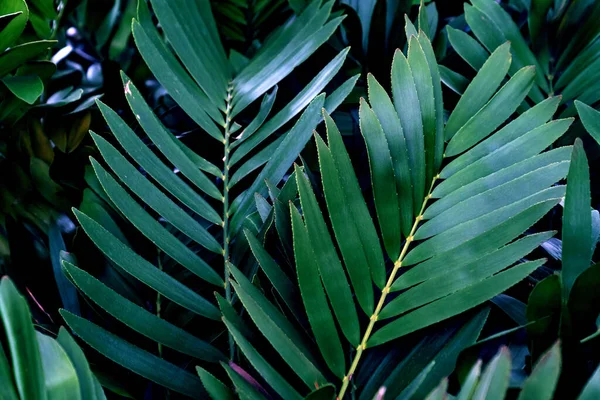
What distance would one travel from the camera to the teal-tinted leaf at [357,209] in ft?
1.50

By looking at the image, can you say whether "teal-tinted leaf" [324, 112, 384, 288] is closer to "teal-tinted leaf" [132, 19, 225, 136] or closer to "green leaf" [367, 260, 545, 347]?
"green leaf" [367, 260, 545, 347]

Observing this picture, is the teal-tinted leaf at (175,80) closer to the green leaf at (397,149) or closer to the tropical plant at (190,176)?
the tropical plant at (190,176)

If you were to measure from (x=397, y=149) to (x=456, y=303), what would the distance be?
0.48ft

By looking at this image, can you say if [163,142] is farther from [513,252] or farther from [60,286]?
[513,252]

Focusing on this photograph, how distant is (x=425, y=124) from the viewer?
0.51 metres

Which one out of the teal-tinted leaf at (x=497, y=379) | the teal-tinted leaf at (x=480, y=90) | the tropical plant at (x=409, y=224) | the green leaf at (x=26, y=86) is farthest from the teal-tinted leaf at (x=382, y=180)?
the green leaf at (x=26, y=86)

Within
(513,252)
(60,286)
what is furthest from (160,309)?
(513,252)

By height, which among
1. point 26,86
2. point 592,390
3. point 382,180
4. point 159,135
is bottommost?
point 592,390

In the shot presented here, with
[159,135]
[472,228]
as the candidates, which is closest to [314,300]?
[472,228]

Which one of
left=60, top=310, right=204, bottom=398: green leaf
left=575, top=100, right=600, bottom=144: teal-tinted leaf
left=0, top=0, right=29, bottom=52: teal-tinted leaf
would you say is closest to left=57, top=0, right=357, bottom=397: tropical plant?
left=60, top=310, right=204, bottom=398: green leaf

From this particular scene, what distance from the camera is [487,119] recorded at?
0.52 m

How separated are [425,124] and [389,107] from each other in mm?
41

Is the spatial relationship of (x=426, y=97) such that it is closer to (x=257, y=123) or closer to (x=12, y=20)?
(x=257, y=123)

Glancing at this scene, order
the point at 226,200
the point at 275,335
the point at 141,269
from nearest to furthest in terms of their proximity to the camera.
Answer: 1. the point at 275,335
2. the point at 141,269
3. the point at 226,200
